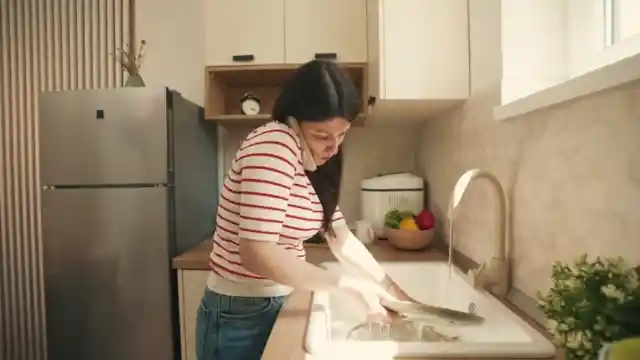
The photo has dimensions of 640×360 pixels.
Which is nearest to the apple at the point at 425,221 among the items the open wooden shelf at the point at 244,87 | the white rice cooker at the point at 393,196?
the white rice cooker at the point at 393,196

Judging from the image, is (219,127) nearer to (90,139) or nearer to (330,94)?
(90,139)

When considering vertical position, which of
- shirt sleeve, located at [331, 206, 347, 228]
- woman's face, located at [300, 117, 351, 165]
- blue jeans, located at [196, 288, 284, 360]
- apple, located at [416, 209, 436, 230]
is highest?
woman's face, located at [300, 117, 351, 165]

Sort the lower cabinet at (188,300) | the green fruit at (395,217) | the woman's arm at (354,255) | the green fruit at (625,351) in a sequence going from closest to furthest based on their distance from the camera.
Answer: the green fruit at (625,351)
the woman's arm at (354,255)
the lower cabinet at (188,300)
the green fruit at (395,217)

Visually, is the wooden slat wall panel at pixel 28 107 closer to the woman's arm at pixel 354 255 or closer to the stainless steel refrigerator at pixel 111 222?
the stainless steel refrigerator at pixel 111 222

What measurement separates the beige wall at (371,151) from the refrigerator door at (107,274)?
Answer: 0.78m

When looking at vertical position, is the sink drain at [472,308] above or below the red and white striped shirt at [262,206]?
below

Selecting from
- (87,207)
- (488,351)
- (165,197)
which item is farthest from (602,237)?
(87,207)

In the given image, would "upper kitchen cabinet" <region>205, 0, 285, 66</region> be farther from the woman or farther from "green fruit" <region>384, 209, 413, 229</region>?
the woman

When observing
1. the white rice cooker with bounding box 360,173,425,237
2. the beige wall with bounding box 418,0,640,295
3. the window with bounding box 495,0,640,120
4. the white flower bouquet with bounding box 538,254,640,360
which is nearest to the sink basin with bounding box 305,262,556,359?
the beige wall with bounding box 418,0,640,295

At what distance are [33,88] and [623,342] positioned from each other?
290 cm

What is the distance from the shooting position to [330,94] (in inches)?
A: 44.0

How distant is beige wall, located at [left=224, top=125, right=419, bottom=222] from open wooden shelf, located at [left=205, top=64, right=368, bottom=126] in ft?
0.52

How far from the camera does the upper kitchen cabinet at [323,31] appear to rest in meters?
2.28

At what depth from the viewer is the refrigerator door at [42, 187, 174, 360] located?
2004 mm
